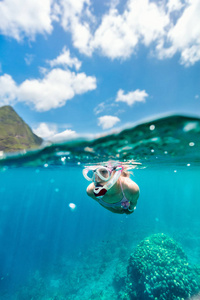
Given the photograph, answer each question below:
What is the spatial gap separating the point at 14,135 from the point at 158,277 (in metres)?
14.8

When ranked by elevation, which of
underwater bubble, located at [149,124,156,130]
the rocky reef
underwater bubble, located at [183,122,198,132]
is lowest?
the rocky reef

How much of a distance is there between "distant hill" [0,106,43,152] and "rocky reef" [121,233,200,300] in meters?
12.4

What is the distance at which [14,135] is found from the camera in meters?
12.2

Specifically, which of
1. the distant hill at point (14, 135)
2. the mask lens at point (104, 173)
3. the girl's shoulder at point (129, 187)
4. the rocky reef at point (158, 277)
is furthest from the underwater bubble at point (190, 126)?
the distant hill at point (14, 135)

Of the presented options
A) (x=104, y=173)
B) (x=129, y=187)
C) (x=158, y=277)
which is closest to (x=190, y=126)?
(x=129, y=187)

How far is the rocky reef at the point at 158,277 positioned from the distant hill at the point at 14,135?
40.7ft

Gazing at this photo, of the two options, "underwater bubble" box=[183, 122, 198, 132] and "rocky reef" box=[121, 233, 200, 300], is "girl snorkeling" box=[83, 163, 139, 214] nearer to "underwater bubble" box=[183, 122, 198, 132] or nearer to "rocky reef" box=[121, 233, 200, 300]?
"underwater bubble" box=[183, 122, 198, 132]

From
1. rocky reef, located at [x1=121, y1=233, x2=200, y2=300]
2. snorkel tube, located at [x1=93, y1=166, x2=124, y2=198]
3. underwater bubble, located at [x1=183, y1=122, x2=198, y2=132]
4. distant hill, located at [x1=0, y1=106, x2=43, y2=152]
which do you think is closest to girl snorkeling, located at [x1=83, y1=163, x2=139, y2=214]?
snorkel tube, located at [x1=93, y1=166, x2=124, y2=198]

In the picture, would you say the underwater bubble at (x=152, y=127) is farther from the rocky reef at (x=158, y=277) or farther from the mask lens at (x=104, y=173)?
the rocky reef at (x=158, y=277)

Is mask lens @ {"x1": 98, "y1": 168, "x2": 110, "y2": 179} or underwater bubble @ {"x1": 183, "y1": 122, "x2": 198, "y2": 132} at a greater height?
underwater bubble @ {"x1": 183, "y1": 122, "x2": 198, "y2": 132}

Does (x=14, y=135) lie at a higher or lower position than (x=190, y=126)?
lower

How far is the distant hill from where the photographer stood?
1177 cm

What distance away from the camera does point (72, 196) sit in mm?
179750

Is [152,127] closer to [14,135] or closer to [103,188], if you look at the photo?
[103,188]
